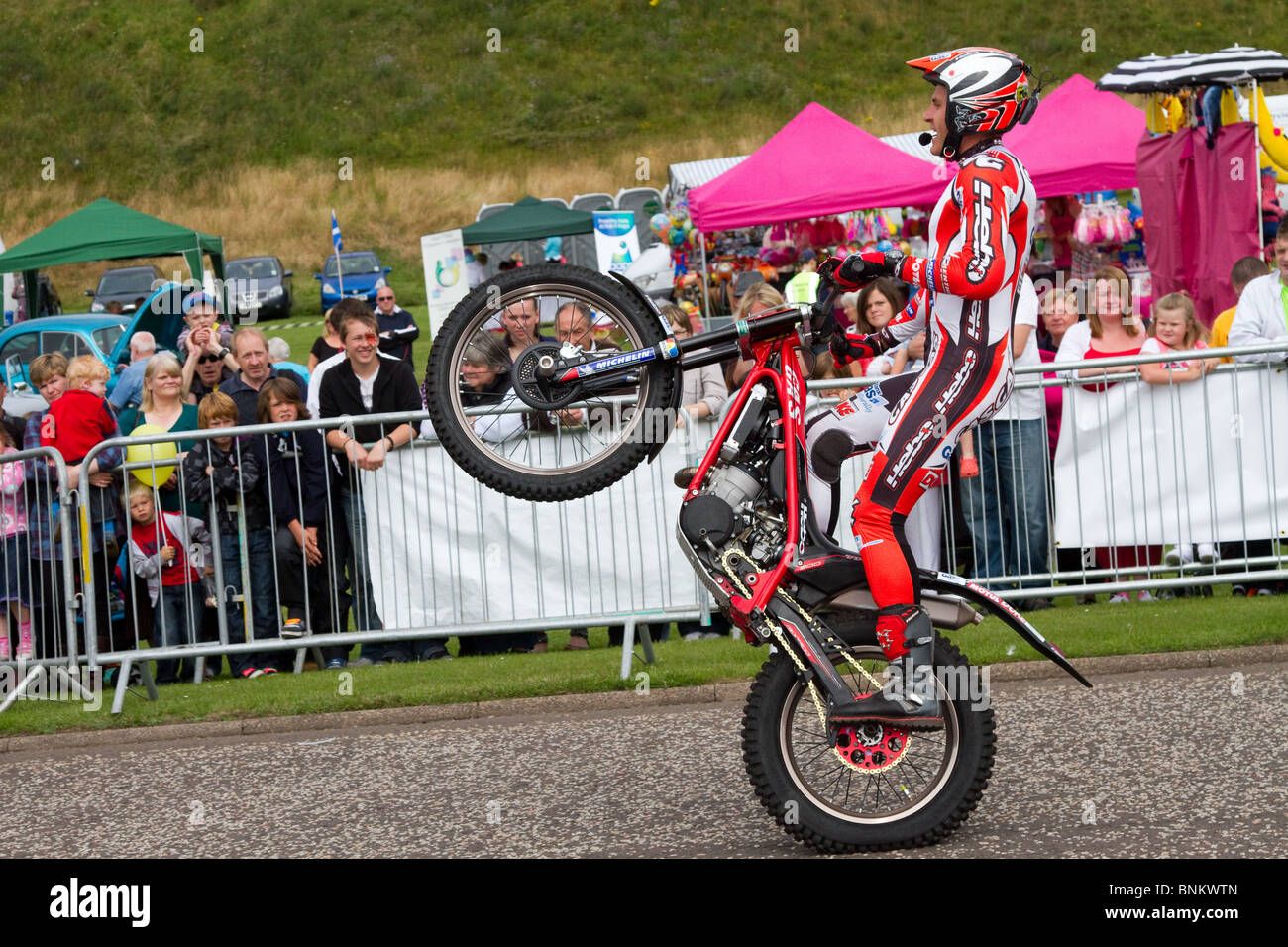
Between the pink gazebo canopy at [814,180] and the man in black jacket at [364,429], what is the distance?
370 inches

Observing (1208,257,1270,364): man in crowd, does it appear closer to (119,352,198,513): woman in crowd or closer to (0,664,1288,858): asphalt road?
(0,664,1288,858): asphalt road

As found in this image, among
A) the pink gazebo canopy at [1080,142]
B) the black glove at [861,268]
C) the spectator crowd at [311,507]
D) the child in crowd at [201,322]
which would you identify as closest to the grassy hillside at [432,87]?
the pink gazebo canopy at [1080,142]

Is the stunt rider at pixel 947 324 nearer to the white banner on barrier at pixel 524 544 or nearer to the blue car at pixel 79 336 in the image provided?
the white banner on barrier at pixel 524 544

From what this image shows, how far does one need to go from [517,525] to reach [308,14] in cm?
6420

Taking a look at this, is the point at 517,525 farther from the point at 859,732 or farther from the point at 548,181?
the point at 548,181

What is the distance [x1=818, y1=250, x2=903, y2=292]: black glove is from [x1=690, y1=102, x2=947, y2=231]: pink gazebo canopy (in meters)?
12.7

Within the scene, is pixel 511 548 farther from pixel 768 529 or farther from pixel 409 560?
pixel 768 529

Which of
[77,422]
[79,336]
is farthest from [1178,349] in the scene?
[79,336]

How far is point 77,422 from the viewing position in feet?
31.9

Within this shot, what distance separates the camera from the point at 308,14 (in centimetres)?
6812

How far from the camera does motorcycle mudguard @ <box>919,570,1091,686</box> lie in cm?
511

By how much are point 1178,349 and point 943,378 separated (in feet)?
15.0

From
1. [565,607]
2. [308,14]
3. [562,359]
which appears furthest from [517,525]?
[308,14]

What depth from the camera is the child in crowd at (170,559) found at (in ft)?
29.2
